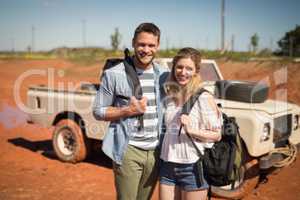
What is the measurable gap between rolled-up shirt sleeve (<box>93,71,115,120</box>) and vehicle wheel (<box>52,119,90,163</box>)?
143 inches

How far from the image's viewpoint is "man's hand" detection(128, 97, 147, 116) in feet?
7.71

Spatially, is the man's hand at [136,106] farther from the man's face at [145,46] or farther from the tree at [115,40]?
the tree at [115,40]

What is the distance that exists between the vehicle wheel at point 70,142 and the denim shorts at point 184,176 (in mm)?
3707

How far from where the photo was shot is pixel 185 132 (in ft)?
8.00

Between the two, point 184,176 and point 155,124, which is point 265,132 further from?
point 155,124

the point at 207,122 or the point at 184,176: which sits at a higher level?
the point at 207,122

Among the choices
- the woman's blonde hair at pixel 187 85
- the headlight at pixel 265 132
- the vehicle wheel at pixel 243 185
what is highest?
the woman's blonde hair at pixel 187 85

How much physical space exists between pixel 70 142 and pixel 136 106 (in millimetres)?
4225

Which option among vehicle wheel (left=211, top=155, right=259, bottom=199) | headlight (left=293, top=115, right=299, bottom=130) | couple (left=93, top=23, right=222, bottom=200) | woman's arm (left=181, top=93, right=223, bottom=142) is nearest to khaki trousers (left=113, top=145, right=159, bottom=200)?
couple (left=93, top=23, right=222, bottom=200)

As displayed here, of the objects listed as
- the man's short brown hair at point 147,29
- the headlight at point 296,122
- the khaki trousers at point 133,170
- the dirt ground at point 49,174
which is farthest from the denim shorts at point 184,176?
the headlight at point 296,122

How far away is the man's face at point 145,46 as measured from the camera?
93.9 inches

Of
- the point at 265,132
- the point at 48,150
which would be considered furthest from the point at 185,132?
the point at 48,150

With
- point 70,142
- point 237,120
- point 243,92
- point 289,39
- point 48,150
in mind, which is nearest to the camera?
point 237,120

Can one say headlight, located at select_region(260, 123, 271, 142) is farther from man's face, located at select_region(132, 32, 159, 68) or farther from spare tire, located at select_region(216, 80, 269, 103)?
man's face, located at select_region(132, 32, 159, 68)
